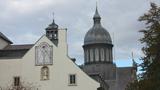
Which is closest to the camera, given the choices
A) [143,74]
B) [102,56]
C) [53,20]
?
[143,74]

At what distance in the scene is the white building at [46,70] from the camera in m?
77.9

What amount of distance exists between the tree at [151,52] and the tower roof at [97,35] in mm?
72493

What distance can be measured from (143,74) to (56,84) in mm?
35740

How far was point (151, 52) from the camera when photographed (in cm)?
4256

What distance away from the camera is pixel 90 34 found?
12000 cm

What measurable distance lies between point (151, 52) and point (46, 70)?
125 ft

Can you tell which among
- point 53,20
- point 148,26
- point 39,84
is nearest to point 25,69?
point 39,84

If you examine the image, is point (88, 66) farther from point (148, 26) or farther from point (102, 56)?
point (148, 26)

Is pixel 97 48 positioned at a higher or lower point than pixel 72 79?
higher

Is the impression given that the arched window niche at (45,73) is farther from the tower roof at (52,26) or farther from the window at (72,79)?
the tower roof at (52,26)

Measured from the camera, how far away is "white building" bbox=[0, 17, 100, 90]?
7794cm

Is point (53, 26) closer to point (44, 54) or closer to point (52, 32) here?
point (52, 32)

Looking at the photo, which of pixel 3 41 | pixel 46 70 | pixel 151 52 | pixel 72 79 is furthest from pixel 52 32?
pixel 151 52

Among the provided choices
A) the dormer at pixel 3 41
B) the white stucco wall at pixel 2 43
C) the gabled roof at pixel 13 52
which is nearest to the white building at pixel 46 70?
the gabled roof at pixel 13 52
